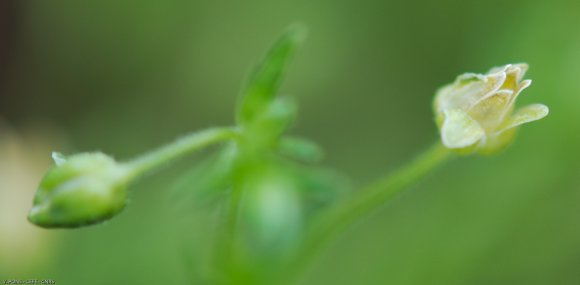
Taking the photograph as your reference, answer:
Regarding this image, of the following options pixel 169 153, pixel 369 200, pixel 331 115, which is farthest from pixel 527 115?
pixel 331 115

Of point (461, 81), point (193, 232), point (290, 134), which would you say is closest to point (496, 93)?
point (461, 81)

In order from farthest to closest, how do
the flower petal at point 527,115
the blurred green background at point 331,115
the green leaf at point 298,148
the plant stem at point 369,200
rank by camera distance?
the blurred green background at point 331,115
the green leaf at point 298,148
the plant stem at point 369,200
the flower petal at point 527,115

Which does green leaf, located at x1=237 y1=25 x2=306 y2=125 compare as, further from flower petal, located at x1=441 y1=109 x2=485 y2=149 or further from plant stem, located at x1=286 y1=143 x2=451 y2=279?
flower petal, located at x1=441 y1=109 x2=485 y2=149

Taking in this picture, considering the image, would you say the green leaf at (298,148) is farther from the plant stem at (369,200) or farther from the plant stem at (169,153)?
the plant stem at (169,153)

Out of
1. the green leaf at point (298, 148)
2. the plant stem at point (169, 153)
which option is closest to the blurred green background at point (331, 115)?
the green leaf at point (298, 148)

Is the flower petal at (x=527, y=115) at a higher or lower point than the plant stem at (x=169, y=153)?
lower

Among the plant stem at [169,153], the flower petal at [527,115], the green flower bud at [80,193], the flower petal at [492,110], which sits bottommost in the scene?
the flower petal at [527,115]

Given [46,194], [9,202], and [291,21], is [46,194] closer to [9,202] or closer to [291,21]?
[9,202]

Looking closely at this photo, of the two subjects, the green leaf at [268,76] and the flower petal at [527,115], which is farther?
the green leaf at [268,76]
